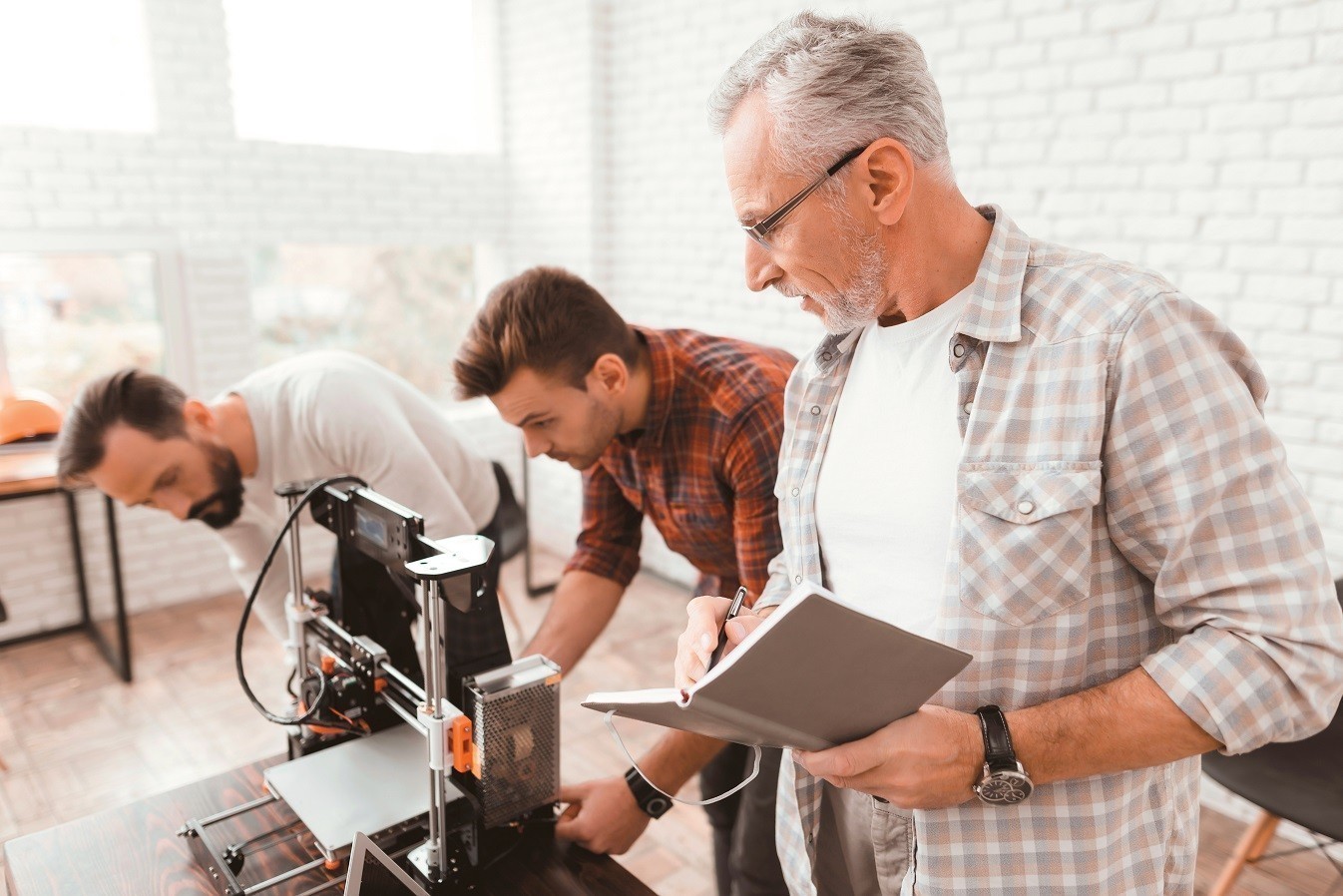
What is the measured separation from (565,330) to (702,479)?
0.34 m

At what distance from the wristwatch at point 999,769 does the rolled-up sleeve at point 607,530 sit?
0.94 meters

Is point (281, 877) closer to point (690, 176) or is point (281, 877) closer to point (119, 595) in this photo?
point (119, 595)

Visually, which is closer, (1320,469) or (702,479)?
(702,479)

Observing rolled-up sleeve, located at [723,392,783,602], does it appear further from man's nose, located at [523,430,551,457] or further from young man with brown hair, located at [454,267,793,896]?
man's nose, located at [523,430,551,457]

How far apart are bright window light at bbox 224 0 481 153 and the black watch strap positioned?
392 cm

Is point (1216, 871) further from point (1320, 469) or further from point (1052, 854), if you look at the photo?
point (1052, 854)

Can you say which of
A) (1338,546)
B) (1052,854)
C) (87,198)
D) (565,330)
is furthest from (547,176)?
(1052,854)

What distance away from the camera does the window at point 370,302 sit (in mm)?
4090

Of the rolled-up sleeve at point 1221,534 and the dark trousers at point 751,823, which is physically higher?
the rolled-up sleeve at point 1221,534

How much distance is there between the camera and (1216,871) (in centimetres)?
229

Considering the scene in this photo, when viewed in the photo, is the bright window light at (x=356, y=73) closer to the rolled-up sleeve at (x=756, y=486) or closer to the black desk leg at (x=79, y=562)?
the black desk leg at (x=79, y=562)

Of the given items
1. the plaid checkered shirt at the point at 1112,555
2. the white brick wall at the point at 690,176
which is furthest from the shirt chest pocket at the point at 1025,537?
the white brick wall at the point at 690,176

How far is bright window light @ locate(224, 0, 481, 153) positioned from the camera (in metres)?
3.88

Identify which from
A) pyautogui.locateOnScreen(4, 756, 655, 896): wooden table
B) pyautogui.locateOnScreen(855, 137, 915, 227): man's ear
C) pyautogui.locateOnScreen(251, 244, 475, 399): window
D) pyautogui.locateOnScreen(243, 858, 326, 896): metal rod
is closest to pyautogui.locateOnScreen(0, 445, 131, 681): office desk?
pyautogui.locateOnScreen(251, 244, 475, 399): window
